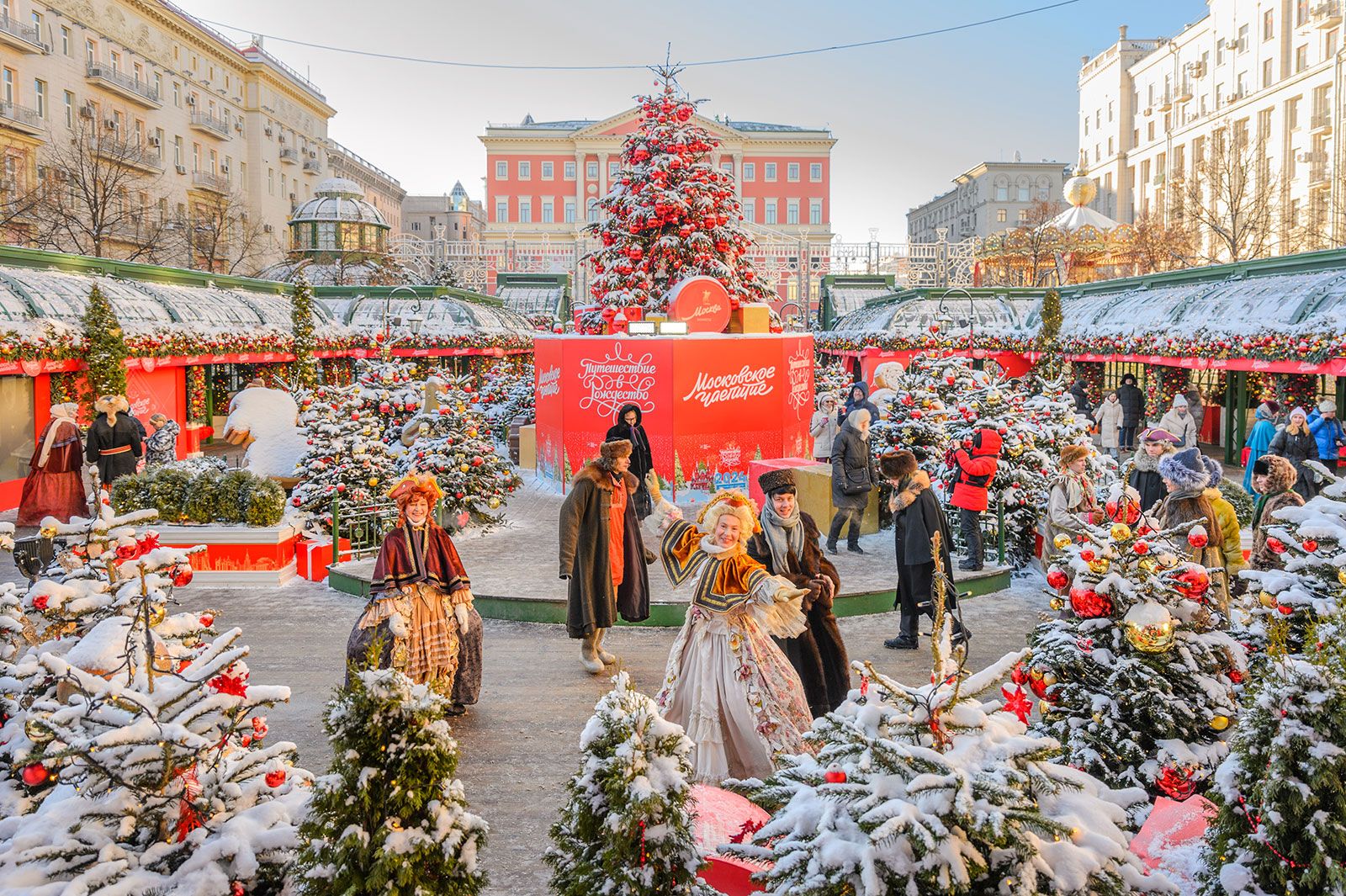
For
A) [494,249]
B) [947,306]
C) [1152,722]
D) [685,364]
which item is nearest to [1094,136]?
[494,249]

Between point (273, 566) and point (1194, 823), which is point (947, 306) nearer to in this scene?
point (273, 566)

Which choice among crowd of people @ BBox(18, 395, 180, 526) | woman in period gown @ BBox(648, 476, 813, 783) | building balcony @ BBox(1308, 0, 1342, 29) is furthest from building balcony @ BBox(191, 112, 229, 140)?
woman in period gown @ BBox(648, 476, 813, 783)

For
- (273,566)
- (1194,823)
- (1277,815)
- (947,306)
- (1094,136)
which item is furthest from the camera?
(1094,136)

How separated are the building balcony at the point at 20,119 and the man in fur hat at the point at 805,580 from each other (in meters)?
41.1

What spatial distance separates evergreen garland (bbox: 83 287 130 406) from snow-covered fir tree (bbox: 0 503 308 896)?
12.9 meters

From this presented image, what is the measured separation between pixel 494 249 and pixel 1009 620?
45636 millimetres

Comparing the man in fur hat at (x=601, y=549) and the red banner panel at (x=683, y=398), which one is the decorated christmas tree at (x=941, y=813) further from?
the red banner panel at (x=683, y=398)

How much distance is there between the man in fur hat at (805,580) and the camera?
534 centimetres

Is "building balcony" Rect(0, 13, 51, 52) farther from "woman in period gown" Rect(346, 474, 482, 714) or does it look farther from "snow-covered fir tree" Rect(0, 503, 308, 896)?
"snow-covered fir tree" Rect(0, 503, 308, 896)

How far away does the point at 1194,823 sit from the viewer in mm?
3691

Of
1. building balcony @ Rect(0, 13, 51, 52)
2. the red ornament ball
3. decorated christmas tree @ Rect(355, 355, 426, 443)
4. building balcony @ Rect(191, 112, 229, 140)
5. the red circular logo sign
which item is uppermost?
building balcony @ Rect(191, 112, 229, 140)

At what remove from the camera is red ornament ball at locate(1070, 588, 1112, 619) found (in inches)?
159

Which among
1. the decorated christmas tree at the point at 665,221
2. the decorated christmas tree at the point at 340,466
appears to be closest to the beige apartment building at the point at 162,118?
the decorated christmas tree at the point at 665,221

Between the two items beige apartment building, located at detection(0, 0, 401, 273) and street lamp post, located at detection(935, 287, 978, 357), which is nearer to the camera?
street lamp post, located at detection(935, 287, 978, 357)
